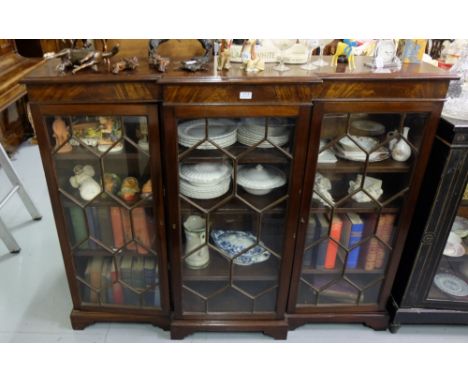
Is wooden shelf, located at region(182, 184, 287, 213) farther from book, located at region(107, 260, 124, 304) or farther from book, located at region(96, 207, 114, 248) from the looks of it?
book, located at region(107, 260, 124, 304)

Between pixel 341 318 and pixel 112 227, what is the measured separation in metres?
1.09

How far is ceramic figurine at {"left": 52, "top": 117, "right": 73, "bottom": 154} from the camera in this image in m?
1.24

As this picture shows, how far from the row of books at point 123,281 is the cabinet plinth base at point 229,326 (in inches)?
5.8

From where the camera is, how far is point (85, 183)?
4.54ft

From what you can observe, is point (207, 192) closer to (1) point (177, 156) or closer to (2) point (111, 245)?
(1) point (177, 156)

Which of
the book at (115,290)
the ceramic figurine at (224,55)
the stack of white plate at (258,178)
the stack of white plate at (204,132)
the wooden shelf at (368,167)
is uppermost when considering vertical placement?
the ceramic figurine at (224,55)

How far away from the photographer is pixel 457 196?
134cm

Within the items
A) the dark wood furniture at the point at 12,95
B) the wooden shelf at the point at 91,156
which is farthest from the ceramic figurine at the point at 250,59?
A: the dark wood furniture at the point at 12,95

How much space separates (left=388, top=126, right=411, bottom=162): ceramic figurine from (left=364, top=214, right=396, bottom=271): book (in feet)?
0.81

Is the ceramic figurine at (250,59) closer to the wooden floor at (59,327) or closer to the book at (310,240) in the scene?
the book at (310,240)

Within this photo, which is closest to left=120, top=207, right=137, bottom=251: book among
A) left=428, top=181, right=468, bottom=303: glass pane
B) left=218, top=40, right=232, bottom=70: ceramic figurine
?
left=218, top=40, right=232, bottom=70: ceramic figurine

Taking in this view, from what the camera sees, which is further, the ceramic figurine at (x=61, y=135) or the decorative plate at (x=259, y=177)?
the decorative plate at (x=259, y=177)

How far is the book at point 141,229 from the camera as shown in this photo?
1415mm
